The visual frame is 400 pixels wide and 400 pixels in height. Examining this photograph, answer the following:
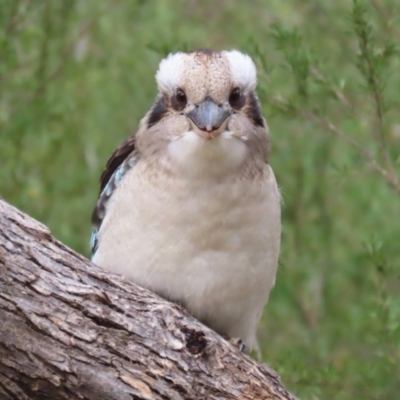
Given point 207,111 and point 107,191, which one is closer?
point 207,111

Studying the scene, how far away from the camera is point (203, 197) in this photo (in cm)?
372

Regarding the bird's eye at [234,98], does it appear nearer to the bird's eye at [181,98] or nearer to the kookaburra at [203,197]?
the kookaburra at [203,197]

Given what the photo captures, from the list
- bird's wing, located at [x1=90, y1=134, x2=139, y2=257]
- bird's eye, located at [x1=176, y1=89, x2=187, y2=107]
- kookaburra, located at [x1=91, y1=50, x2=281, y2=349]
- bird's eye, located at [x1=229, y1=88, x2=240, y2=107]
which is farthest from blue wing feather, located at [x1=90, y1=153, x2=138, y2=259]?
bird's eye, located at [x1=229, y1=88, x2=240, y2=107]

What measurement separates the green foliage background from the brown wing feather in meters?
0.93

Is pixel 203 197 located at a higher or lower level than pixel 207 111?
lower

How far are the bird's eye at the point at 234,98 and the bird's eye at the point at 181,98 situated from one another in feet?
0.56

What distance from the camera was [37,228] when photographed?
3240mm

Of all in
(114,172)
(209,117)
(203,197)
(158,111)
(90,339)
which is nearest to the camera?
(90,339)

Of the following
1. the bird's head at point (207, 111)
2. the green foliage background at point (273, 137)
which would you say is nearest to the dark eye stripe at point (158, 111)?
the bird's head at point (207, 111)

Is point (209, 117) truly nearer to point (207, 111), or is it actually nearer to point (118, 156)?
point (207, 111)

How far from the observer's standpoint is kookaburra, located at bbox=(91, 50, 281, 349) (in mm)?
3699

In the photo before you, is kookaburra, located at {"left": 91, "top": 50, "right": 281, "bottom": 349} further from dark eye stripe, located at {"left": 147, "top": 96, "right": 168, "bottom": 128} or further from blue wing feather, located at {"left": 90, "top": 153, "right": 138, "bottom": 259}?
blue wing feather, located at {"left": 90, "top": 153, "right": 138, "bottom": 259}

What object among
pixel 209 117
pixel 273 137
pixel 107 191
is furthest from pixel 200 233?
pixel 273 137

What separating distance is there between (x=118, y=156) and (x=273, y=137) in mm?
2149
